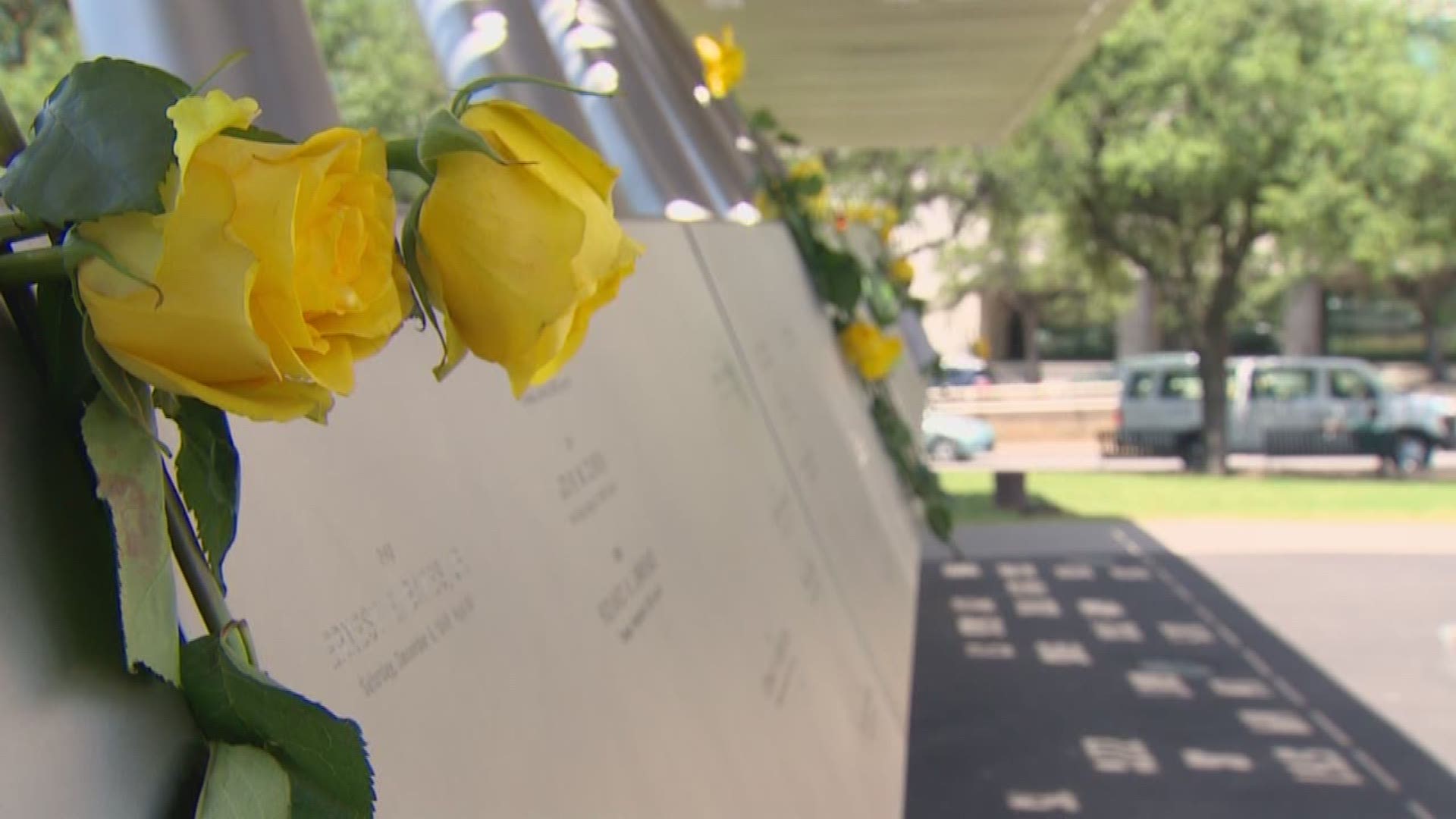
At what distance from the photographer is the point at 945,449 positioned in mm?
21203

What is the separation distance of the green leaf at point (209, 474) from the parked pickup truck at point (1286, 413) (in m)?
19.1

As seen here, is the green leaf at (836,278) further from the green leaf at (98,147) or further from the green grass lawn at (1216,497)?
the green grass lawn at (1216,497)

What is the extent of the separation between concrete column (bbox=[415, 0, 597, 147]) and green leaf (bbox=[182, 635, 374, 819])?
1.44 meters

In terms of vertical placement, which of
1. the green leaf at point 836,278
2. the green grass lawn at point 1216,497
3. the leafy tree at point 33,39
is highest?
the leafy tree at point 33,39

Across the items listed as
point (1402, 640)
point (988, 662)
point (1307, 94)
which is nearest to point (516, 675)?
point (988, 662)

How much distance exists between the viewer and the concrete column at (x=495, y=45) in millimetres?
1907

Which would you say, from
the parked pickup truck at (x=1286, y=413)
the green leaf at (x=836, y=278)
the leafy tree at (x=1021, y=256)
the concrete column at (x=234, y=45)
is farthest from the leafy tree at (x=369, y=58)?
the parked pickup truck at (x=1286, y=413)

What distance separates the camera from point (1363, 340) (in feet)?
118

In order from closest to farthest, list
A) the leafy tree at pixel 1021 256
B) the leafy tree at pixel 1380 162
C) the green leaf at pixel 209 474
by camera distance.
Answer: the green leaf at pixel 209 474, the leafy tree at pixel 1380 162, the leafy tree at pixel 1021 256

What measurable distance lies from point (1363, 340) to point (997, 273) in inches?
387

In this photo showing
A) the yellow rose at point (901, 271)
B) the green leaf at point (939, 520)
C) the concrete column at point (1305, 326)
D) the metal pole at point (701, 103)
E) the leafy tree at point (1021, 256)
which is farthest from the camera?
the concrete column at point (1305, 326)

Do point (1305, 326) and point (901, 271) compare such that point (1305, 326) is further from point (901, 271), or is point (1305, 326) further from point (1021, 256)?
point (901, 271)

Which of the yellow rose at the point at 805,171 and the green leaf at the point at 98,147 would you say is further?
the yellow rose at the point at 805,171

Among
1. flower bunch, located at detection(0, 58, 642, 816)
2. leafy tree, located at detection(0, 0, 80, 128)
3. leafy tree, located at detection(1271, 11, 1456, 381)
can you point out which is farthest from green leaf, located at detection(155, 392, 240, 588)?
leafy tree, located at detection(1271, 11, 1456, 381)
